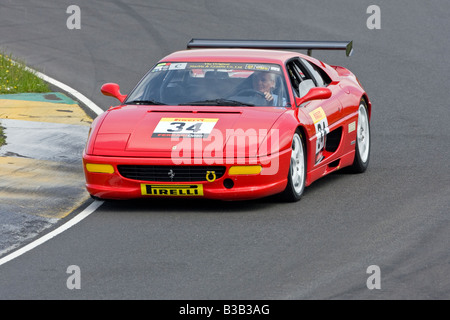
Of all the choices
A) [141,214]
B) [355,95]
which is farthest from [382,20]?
[141,214]

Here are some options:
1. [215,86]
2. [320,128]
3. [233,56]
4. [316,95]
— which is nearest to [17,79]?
[233,56]

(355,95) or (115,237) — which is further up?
(355,95)

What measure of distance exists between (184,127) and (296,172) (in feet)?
3.79

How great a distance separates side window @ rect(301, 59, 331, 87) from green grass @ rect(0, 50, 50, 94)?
5.41 meters

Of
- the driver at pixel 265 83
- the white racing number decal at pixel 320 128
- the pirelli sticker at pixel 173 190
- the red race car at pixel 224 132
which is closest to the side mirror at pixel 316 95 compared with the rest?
the red race car at pixel 224 132

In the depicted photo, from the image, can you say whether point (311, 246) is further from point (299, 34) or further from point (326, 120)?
point (299, 34)

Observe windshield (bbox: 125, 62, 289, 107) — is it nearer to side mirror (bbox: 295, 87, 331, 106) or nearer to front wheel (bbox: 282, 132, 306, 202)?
side mirror (bbox: 295, 87, 331, 106)

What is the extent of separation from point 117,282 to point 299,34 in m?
13.0

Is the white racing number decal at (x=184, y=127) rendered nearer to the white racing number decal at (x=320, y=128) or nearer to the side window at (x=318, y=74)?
the white racing number decal at (x=320, y=128)

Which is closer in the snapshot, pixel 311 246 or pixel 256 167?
pixel 311 246

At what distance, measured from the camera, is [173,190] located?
32.1 feet

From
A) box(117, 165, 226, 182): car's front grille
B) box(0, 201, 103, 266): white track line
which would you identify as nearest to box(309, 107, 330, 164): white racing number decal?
box(117, 165, 226, 182): car's front grille

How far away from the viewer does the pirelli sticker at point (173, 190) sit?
977 centimetres
